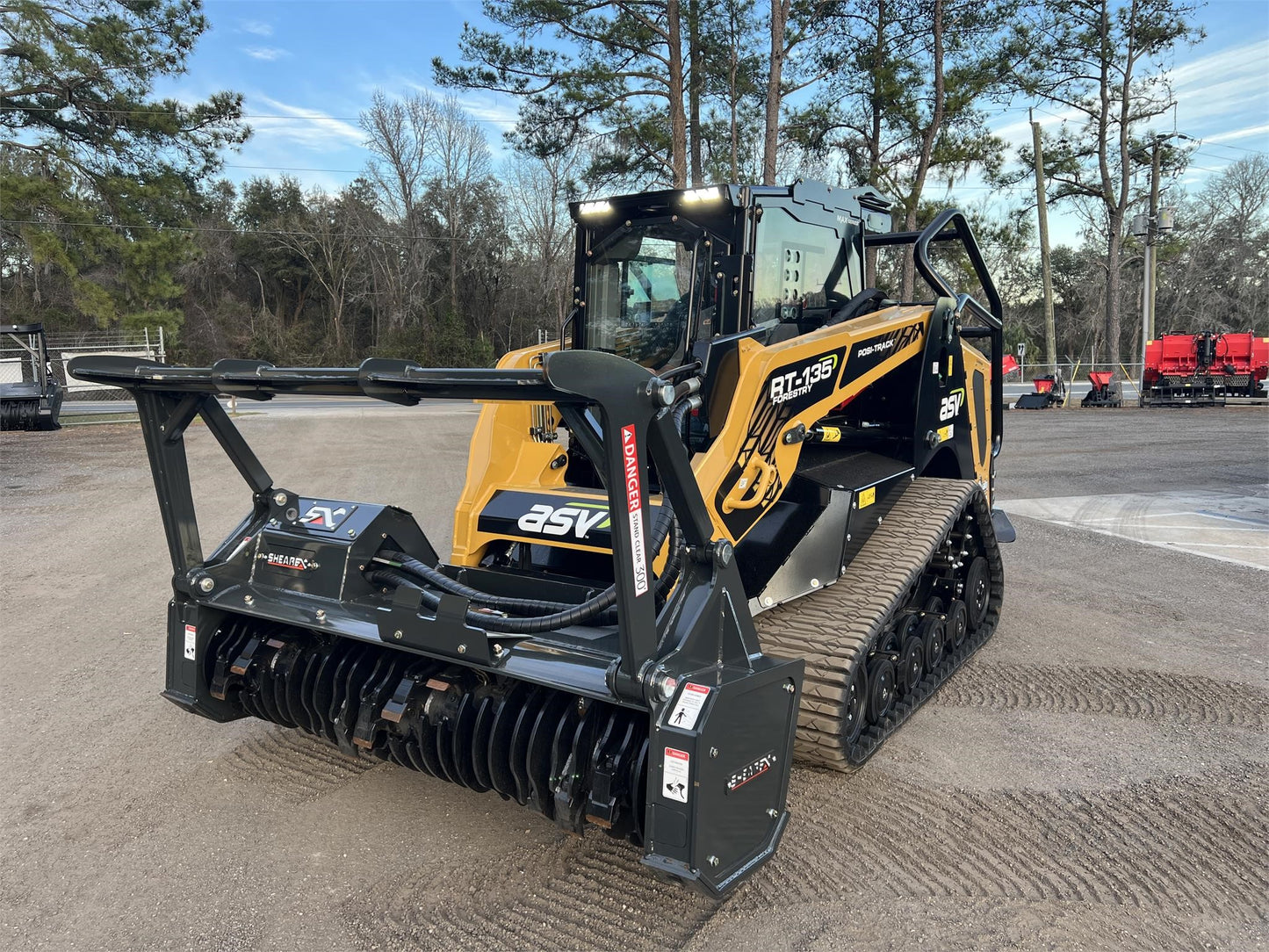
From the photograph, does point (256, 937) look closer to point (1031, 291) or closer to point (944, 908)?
point (944, 908)

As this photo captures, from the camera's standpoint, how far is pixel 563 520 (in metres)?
3.72

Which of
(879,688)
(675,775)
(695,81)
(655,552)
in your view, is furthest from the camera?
(695,81)

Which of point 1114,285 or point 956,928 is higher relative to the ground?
point 1114,285

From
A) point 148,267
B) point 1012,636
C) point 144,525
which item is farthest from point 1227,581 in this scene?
point 148,267

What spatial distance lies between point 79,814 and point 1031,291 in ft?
163

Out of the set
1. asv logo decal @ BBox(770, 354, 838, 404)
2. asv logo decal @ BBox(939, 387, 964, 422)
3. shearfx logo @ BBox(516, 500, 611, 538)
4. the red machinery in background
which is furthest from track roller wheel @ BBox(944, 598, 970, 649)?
the red machinery in background

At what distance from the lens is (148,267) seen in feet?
63.3

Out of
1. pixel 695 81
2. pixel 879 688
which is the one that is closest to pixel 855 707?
pixel 879 688

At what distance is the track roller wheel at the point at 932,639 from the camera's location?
13.9 feet

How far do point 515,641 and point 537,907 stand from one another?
0.76m

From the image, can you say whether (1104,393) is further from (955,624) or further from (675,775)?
(675,775)

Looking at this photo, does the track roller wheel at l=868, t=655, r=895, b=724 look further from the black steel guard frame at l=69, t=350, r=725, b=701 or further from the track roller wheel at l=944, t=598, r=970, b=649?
the black steel guard frame at l=69, t=350, r=725, b=701

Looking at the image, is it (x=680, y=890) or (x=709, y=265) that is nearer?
(x=680, y=890)

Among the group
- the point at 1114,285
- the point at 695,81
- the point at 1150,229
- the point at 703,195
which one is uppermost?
the point at 695,81
